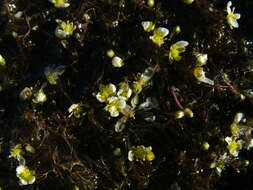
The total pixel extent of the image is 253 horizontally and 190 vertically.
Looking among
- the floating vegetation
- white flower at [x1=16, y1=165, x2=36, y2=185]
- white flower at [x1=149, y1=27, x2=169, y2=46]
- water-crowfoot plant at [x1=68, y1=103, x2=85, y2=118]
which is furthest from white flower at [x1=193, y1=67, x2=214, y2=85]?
white flower at [x1=16, y1=165, x2=36, y2=185]

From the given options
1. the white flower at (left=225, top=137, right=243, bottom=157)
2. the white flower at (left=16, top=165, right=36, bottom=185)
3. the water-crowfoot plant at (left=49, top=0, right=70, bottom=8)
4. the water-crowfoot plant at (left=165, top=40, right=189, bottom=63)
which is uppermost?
the water-crowfoot plant at (left=49, top=0, right=70, bottom=8)

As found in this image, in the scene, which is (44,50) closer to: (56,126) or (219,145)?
(56,126)

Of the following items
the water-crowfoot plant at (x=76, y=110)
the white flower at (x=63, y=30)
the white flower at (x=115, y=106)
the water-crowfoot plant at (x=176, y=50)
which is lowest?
the water-crowfoot plant at (x=76, y=110)

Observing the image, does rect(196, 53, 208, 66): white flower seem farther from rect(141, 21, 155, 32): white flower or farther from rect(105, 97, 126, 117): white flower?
rect(105, 97, 126, 117): white flower

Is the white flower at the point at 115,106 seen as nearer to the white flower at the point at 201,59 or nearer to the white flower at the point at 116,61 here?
the white flower at the point at 116,61

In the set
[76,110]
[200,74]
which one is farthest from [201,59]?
[76,110]

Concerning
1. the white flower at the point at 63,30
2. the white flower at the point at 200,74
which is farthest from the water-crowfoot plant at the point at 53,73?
the white flower at the point at 200,74
